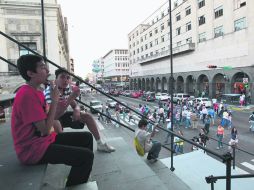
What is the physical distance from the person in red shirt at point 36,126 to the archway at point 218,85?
37.1 metres

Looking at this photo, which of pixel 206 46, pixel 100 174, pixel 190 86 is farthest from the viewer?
pixel 190 86

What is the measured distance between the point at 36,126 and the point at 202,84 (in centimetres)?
4218

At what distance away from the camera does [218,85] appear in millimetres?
37594

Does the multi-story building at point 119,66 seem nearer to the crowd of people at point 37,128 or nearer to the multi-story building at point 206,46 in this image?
the multi-story building at point 206,46

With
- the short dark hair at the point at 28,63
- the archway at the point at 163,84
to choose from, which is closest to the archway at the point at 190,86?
the archway at the point at 163,84

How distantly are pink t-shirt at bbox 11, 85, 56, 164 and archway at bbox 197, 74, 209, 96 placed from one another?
131 feet

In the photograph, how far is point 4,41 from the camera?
17078 millimetres

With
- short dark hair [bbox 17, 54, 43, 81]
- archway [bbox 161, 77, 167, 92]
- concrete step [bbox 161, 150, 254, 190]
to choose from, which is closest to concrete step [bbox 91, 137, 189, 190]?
concrete step [bbox 161, 150, 254, 190]

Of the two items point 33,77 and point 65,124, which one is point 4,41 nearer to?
point 65,124

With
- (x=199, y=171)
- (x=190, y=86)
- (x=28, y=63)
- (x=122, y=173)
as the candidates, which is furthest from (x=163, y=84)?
(x=28, y=63)

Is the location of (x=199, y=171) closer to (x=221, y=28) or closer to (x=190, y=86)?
(x=221, y=28)

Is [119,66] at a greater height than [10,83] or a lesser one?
greater

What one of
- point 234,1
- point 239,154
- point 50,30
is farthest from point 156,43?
point 239,154

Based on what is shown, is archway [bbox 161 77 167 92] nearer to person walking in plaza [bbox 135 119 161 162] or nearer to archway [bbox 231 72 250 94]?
archway [bbox 231 72 250 94]
